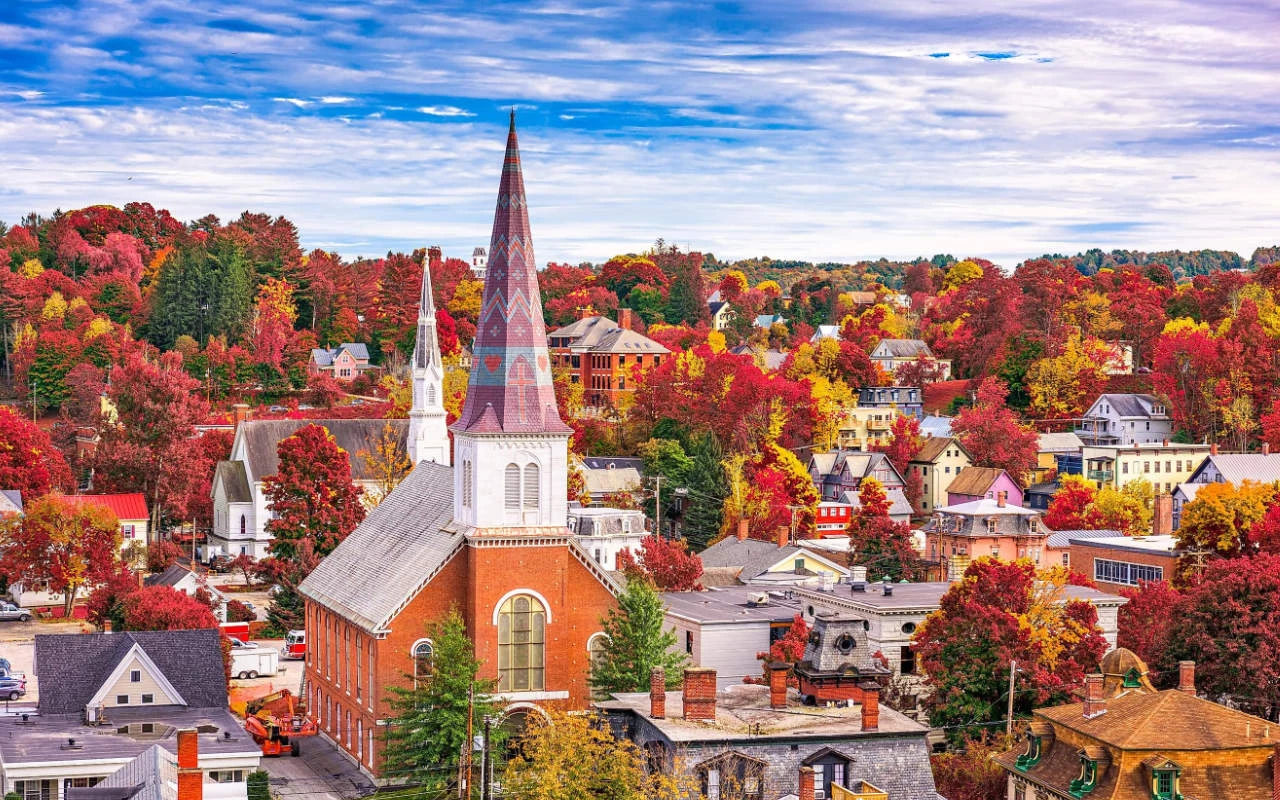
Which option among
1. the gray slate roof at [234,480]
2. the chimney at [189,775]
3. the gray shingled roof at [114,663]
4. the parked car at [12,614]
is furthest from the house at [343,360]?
the chimney at [189,775]

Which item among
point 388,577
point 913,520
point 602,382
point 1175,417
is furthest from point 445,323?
point 388,577

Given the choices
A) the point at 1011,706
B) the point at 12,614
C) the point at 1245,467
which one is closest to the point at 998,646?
the point at 1011,706

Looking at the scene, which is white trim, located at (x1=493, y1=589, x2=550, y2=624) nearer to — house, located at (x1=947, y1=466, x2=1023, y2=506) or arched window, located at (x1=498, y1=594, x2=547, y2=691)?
arched window, located at (x1=498, y1=594, x2=547, y2=691)

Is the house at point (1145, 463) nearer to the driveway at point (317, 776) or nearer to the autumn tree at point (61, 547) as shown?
the autumn tree at point (61, 547)

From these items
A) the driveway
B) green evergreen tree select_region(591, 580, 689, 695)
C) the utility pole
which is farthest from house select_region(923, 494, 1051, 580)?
the driveway

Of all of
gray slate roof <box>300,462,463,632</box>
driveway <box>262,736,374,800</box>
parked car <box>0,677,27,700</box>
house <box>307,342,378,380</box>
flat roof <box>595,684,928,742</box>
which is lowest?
driveway <box>262,736,374,800</box>

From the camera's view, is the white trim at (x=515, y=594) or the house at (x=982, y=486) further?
the house at (x=982, y=486)
